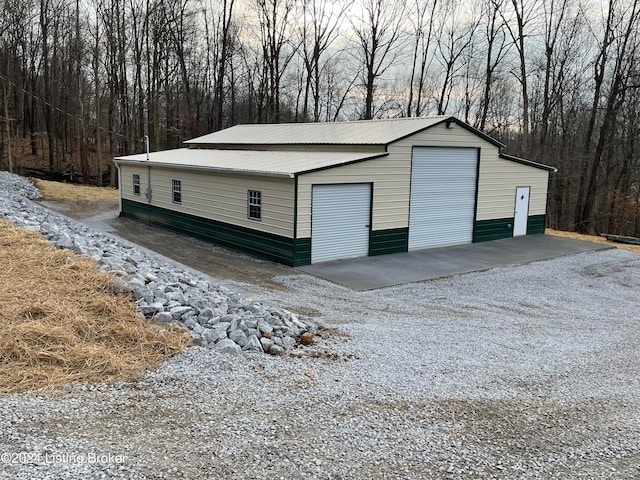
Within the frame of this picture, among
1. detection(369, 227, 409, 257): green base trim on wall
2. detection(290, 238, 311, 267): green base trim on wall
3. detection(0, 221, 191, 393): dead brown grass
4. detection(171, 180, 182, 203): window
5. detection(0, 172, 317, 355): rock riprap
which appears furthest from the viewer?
detection(171, 180, 182, 203): window

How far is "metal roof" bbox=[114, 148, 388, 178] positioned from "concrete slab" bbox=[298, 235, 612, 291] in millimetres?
2501

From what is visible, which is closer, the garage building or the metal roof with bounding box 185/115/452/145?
the garage building

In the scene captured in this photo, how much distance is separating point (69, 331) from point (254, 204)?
882 centimetres

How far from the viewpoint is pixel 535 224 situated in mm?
18938

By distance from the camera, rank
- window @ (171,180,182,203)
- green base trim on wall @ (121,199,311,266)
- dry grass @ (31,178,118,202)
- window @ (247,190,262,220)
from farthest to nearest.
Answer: dry grass @ (31,178,118,202) < window @ (171,180,182,203) < window @ (247,190,262,220) < green base trim on wall @ (121,199,311,266)

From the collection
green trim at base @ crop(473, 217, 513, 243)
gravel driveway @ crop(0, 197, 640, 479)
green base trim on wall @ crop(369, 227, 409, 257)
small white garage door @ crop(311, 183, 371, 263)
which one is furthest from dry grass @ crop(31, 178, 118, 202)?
gravel driveway @ crop(0, 197, 640, 479)

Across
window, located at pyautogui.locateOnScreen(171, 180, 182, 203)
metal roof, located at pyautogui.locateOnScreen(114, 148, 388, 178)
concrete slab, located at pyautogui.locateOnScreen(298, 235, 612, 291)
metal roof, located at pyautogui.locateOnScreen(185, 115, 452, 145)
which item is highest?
metal roof, located at pyautogui.locateOnScreen(185, 115, 452, 145)

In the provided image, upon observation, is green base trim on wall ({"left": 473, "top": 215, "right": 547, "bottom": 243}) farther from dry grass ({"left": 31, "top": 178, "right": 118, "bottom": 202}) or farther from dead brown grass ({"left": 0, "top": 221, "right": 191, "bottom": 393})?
dry grass ({"left": 31, "top": 178, "right": 118, "bottom": 202})

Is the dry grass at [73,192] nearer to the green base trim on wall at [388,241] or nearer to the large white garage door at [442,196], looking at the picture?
the green base trim on wall at [388,241]

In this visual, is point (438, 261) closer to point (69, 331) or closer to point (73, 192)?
point (69, 331)

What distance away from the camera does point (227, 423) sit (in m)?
4.51

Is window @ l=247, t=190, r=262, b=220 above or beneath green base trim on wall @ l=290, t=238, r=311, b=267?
above

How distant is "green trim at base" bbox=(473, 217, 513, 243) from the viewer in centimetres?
1708

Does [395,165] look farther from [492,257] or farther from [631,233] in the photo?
[631,233]
